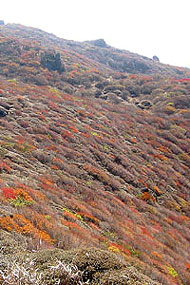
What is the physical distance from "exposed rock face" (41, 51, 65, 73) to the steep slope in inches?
534

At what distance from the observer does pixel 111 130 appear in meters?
29.1

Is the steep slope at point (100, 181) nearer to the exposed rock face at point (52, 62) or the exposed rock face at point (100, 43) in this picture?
the exposed rock face at point (52, 62)

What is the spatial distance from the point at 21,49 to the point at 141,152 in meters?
48.2

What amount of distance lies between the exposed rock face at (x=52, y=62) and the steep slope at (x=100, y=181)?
13.6 meters

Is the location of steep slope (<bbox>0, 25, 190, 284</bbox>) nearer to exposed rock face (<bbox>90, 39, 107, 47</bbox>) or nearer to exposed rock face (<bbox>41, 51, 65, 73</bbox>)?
exposed rock face (<bbox>41, 51, 65, 73</bbox>)

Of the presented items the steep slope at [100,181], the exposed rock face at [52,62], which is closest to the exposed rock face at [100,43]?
the exposed rock face at [52,62]

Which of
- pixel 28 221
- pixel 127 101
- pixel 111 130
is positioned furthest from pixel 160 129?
pixel 28 221

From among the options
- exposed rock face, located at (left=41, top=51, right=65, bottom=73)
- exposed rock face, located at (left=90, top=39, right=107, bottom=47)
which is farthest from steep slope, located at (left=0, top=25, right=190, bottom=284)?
exposed rock face, located at (left=90, top=39, right=107, bottom=47)

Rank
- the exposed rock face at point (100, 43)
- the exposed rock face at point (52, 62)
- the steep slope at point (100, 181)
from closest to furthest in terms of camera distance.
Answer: the steep slope at point (100, 181), the exposed rock face at point (52, 62), the exposed rock face at point (100, 43)

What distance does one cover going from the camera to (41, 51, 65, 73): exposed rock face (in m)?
52.9

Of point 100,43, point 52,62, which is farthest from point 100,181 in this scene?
point 100,43

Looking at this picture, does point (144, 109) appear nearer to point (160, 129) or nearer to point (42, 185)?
point (160, 129)

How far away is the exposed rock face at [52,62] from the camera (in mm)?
52925

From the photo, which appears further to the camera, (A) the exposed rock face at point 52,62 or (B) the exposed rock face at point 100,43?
(B) the exposed rock face at point 100,43
